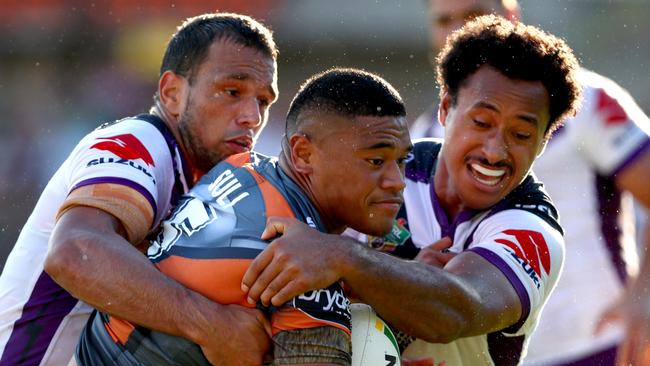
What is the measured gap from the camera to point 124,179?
396 centimetres

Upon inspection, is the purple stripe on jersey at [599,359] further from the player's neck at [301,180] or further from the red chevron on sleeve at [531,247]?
the player's neck at [301,180]

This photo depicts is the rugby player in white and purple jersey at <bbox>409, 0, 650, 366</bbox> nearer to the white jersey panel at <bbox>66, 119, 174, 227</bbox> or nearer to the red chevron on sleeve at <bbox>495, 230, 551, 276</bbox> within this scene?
the red chevron on sleeve at <bbox>495, 230, 551, 276</bbox>

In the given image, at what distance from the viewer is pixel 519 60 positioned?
4.61 meters

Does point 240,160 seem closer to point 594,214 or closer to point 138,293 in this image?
point 138,293

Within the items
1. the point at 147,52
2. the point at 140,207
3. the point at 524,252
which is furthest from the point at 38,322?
the point at 147,52

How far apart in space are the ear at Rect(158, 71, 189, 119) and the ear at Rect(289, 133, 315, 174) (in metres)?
1.20

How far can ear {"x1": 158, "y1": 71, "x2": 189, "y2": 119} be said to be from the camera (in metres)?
4.88

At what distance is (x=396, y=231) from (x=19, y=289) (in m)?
1.67

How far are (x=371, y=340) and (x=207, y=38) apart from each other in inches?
74.1

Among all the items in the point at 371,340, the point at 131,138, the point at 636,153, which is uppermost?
the point at 636,153

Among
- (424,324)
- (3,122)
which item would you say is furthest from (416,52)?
(424,324)

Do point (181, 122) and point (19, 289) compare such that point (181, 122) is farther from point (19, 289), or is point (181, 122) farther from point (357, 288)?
point (357, 288)

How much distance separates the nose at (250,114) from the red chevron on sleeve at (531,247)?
4.31ft

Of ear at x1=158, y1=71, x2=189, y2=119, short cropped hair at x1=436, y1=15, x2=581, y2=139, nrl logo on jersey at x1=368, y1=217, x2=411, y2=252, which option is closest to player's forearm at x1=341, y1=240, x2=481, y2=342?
nrl logo on jersey at x1=368, y1=217, x2=411, y2=252
